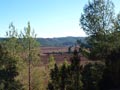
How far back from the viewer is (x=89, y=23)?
4784 cm

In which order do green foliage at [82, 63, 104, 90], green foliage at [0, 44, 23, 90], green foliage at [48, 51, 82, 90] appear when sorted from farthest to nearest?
green foliage at [0, 44, 23, 90] → green foliage at [48, 51, 82, 90] → green foliage at [82, 63, 104, 90]

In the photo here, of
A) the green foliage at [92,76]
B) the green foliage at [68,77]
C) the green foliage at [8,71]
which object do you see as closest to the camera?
the green foliage at [92,76]

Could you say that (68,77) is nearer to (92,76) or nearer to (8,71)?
(92,76)

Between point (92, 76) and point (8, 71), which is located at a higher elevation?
point (92, 76)

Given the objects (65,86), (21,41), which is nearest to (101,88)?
(65,86)

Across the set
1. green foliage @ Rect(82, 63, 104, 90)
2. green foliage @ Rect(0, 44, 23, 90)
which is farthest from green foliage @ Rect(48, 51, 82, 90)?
green foliage @ Rect(0, 44, 23, 90)

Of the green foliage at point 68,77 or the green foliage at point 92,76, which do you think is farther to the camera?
the green foliage at point 68,77

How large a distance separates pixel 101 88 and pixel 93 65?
7.43 meters

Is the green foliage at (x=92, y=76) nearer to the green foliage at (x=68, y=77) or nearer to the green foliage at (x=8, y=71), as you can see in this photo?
the green foliage at (x=68, y=77)

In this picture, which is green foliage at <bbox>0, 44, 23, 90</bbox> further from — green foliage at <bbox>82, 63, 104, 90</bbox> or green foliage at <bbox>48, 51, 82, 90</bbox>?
green foliage at <bbox>82, 63, 104, 90</bbox>

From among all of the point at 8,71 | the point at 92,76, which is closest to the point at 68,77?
the point at 92,76

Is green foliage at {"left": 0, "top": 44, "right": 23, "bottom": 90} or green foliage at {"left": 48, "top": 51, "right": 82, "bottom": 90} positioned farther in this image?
green foliage at {"left": 0, "top": 44, "right": 23, "bottom": 90}

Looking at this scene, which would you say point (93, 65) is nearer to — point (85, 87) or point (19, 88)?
point (85, 87)

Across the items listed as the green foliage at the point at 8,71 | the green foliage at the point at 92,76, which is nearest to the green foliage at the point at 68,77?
the green foliage at the point at 92,76
